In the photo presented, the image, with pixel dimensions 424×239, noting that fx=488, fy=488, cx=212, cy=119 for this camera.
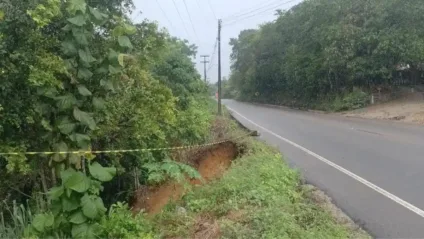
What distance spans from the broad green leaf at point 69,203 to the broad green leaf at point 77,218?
83 millimetres

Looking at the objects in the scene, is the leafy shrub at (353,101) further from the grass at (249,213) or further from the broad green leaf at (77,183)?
the broad green leaf at (77,183)

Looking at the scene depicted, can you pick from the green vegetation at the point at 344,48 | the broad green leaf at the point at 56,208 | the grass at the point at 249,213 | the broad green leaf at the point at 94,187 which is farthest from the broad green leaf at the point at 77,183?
the green vegetation at the point at 344,48

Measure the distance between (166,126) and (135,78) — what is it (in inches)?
73.2

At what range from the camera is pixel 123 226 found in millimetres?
6051

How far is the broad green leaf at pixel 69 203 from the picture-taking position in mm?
5387

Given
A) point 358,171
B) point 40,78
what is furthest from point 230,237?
point 358,171

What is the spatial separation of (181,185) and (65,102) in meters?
3.20

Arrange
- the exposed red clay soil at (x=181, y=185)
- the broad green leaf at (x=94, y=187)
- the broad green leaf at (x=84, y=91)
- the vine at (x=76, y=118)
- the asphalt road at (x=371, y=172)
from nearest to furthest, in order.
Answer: the vine at (x=76, y=118) → the broad green leaf at (x=94, y=187) → the broad green leaf at (x=84, y=91) → the asphalt road at (x=371, y=172) → the exposed red clay soil at (x=181, y=185)

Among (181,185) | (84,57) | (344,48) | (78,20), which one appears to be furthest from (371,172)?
(344,48)

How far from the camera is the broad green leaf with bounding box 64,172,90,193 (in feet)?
17.5

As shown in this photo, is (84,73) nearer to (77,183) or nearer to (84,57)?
(84,57)

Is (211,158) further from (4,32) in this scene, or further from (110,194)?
(4,32)

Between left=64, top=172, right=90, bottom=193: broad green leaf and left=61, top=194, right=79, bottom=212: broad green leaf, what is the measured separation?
169 millimetres

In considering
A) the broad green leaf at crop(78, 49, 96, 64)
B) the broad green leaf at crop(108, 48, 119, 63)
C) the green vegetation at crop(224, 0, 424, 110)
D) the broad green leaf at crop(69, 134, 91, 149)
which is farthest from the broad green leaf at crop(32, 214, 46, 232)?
the green vegetation at crop(224, 0, 424, 110)
